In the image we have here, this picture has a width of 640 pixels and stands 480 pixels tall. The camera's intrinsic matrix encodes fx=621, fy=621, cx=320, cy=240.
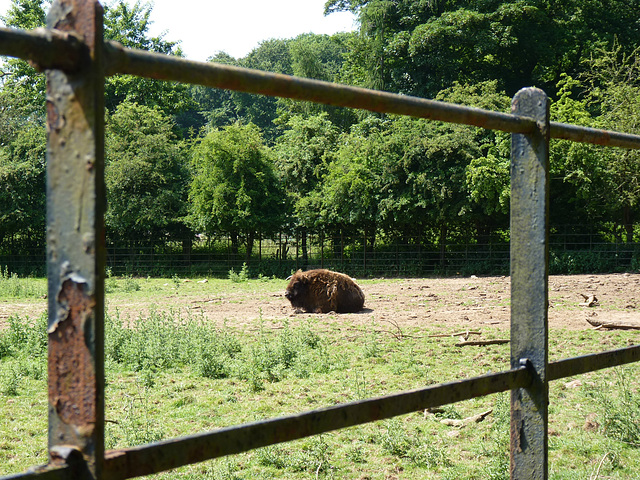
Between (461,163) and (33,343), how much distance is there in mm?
15253

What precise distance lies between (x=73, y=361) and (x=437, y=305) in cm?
1115

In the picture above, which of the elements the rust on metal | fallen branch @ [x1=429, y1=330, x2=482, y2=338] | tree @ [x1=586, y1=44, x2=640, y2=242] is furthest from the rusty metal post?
tree @ [x1=586, y1=44, x2=640, y2=242]

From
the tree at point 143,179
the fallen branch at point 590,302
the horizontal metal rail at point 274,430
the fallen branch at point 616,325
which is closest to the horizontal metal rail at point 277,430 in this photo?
the horizontal metal rail at point 274,430

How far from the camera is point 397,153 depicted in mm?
21016

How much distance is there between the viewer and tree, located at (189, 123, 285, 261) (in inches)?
869

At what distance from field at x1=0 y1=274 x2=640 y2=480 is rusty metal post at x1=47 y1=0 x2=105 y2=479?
287 cm

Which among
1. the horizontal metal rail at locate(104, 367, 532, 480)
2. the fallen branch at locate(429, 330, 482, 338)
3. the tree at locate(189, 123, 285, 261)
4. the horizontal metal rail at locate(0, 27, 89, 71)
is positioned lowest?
the fallen branch at locate(429, 330, 482, 338)

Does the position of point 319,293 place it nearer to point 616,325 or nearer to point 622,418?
point 616,325

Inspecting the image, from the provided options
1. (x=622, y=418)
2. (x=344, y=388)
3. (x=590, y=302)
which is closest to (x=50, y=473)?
(x=622, y=418)

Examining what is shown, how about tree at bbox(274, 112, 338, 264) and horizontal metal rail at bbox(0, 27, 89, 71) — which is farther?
tree at bbox(274, 112, 338, 264)

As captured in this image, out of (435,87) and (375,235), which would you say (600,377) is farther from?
(435,87)

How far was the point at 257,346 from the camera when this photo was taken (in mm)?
7594

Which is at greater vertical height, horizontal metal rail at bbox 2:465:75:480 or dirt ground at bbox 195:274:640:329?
horizontal metal rail at bbox 2:465:75:480

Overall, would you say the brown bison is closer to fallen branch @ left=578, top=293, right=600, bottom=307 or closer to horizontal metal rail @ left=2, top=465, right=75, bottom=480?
fallen branch @ left=578, top=293, right=600, bottom=307
